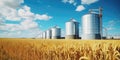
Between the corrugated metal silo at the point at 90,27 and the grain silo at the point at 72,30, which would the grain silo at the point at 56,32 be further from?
the corrugated metal silo at the point at 90,27

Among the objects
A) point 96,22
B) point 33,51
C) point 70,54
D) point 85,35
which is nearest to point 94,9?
point 96,22

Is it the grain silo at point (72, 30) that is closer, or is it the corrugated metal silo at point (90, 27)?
the corrugated metal silo at point (90, 27)

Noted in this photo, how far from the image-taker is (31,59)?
249cm

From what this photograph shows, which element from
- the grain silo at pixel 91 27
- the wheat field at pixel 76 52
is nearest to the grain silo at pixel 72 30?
the grain silo at pixel 91 27

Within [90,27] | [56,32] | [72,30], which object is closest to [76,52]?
[90,27]

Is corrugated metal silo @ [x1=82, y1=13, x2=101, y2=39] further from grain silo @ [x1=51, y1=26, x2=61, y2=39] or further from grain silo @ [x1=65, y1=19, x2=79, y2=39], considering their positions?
grain silo @ [x1=51, y1=26, x2=61, y2=39]

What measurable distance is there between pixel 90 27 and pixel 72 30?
2663 mm

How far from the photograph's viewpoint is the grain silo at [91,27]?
26.7 ft

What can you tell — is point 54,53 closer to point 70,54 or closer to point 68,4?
point 70,54

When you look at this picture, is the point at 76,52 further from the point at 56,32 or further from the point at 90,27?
the point at 56,32

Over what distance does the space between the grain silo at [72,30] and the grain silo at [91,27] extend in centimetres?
198

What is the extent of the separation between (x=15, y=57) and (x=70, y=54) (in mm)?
1195

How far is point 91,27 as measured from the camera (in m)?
8.12

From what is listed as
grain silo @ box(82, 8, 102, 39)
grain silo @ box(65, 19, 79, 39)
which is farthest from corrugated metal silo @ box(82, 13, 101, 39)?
grain silo @ box(65, 19, 79, 39)
